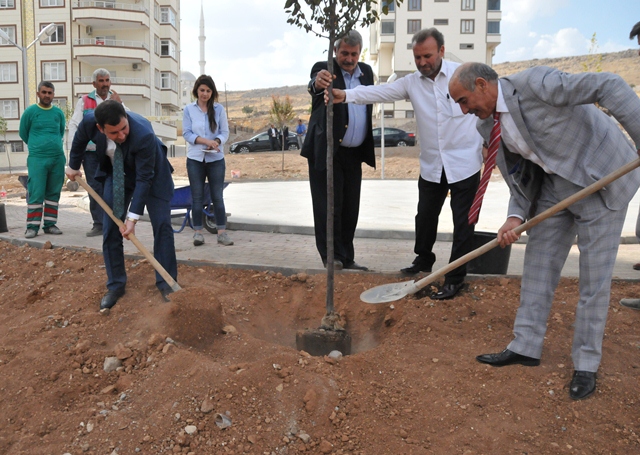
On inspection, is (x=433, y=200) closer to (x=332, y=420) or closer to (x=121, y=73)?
(x=332, y=420)

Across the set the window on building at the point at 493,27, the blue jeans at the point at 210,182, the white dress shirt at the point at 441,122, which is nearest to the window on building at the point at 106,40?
the window on building at the point at 493,27

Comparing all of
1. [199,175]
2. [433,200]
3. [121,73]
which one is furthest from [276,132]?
[433,200]

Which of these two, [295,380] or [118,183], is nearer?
[295,380]

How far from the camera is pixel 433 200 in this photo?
193 inches

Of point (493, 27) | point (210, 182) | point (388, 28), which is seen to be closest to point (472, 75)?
point (210, 182)

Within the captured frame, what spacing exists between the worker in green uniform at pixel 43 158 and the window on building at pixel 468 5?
4700cm

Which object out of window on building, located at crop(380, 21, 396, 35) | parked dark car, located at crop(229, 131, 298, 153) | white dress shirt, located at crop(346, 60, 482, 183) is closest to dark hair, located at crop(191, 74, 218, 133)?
white dress shirt, located at crop(346, 60, 482, 183)

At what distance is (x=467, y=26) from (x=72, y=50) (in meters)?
31.4

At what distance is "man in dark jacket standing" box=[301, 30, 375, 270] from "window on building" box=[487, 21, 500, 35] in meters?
48.4

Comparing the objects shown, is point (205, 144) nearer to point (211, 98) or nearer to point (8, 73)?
point (211, 98)

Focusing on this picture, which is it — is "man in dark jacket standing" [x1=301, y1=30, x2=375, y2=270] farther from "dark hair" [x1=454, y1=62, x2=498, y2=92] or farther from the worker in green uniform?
the worker in green uniform

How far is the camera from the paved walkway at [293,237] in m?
6.18

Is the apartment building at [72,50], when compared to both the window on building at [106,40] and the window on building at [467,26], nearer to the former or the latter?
the window on building at [106,40]

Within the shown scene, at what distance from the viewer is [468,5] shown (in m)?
49.0
